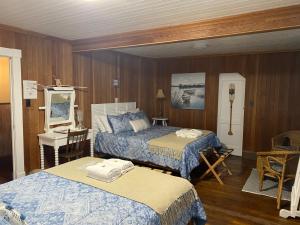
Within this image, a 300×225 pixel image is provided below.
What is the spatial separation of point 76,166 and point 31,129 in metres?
1.79

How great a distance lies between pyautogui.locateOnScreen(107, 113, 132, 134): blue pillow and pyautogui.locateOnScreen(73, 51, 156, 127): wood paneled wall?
0.50 m

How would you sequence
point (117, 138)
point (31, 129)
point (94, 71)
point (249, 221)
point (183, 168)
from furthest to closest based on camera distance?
1. point (94, 71)
2. point (117, 138)
3. point (31, 129)
4. point (183, 168)
5. point (249, 221)

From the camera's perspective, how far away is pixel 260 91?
5.31 meters

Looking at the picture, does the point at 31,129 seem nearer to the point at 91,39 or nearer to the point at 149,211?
the point at 91,39

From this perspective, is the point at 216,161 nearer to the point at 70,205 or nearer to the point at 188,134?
the point at 188,134

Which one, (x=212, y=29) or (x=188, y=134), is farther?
(x=188, y=134)

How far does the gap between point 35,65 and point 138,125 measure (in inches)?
90.0

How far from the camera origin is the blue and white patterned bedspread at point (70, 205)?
1522 millimetres

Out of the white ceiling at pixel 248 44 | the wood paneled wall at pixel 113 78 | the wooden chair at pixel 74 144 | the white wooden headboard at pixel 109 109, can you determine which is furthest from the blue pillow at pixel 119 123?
the white ceiling at pixel 248 44

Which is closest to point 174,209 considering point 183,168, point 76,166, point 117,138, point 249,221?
point 76,166

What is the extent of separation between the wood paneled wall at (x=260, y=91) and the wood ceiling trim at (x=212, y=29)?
114 inches

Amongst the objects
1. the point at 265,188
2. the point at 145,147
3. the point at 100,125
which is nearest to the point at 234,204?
the point at 265,188

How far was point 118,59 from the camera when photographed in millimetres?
5520

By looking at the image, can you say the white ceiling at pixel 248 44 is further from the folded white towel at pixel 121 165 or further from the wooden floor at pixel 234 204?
the folded white towel at pixel 121 165
